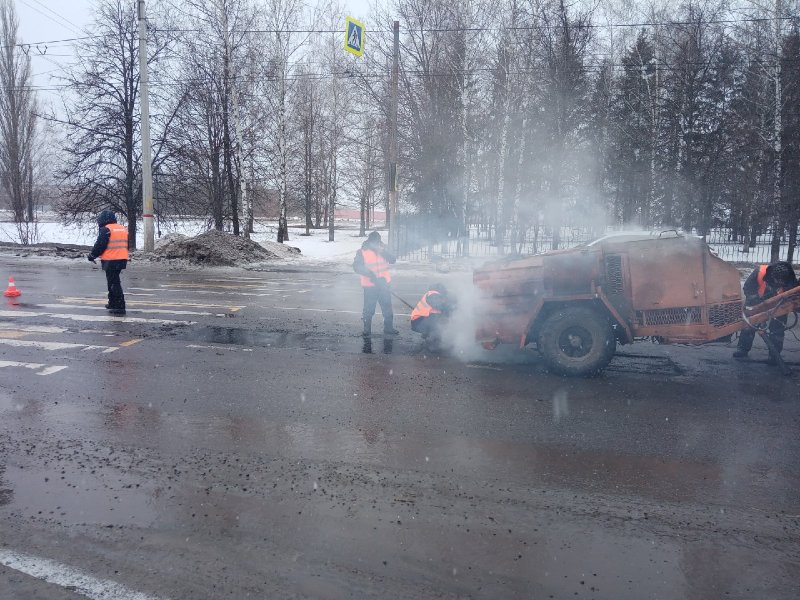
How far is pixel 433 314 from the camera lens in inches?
329

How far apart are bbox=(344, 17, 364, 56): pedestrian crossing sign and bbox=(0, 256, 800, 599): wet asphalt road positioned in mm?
11414

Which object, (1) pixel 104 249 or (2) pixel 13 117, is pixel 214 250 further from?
(2) pixel 13 117

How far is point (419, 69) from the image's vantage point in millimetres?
23047

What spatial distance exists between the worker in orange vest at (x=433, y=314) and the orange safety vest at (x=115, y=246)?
19.0 feet

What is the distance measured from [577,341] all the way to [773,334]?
111 inches

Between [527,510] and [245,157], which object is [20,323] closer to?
[527,510]

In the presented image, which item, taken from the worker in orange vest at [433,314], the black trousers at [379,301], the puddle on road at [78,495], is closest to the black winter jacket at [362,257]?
the black trousers at [379,301]

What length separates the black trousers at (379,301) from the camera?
934 cm

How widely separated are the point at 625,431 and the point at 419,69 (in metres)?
20.2

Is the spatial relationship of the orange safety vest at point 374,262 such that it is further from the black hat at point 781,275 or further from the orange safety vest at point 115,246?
the black hat at point 781,275

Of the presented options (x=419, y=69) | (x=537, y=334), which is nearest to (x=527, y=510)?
(x=537, y=334)

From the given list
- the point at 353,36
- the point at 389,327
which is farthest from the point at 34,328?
the point at 353,36

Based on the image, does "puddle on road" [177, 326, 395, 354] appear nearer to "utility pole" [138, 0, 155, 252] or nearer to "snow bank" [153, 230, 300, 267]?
"snow bank" [153, 230, 300, 267]

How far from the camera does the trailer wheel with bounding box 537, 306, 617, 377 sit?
7012 mm
